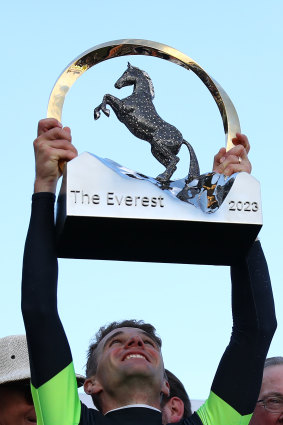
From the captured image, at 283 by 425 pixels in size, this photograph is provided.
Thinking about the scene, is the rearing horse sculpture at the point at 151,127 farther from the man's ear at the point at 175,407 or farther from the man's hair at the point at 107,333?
the man's ear at the point at 175,407

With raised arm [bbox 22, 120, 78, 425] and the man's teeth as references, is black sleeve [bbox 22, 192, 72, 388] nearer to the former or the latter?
raised arm [bbox 22, 120, 78, 425]

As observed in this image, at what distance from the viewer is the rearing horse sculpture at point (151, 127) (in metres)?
3.21

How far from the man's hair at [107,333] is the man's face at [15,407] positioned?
29cm

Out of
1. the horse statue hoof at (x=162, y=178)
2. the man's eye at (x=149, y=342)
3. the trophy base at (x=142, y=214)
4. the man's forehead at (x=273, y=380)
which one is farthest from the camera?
the man's forehead at (x=273, y=380)

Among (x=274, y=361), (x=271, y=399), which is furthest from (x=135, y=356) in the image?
(x=274, y=361)

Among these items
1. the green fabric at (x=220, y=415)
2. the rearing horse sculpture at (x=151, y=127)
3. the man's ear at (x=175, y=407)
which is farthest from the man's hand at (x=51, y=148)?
the man's ear at (x=175, y=407)

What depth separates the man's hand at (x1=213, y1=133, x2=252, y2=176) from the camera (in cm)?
328

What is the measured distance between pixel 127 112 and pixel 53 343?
0.85 m

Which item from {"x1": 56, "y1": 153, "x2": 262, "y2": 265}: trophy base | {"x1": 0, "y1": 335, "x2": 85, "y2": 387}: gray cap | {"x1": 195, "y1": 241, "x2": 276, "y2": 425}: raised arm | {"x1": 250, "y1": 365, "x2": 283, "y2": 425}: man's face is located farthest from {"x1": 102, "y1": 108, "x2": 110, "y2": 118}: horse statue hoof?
{"x1": 250, "y1": 365, "x2": 283, "y2": 425}: man's face

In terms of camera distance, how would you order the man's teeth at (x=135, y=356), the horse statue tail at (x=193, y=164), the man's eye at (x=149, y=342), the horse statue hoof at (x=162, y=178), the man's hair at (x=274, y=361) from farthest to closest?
the man's hair at (x=274, y=361) → the man's eye at (x=149, y=342) → the man's teeth at (x=135, y=356) → the horse statue tail at (x=193, y=164) → the horse statue hoof at (x=162, y=178)

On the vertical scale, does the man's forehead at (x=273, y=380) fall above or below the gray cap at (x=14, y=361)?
below

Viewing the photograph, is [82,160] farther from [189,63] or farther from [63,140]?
[189,63]

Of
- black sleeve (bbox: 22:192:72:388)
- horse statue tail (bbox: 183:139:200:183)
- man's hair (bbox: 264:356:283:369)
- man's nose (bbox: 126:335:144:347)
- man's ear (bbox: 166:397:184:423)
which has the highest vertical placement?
horse statue tail (bbox: 183:139:200:183)

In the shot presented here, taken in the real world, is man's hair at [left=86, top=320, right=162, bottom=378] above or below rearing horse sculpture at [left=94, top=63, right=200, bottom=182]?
below
